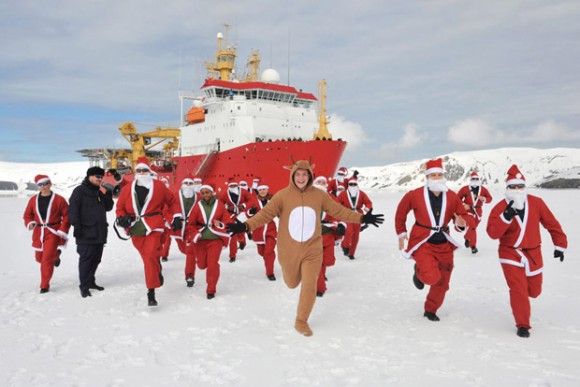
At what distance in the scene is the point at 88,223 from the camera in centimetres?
591

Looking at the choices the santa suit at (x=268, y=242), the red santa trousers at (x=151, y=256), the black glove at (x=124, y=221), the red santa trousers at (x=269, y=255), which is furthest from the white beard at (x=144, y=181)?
the red santa trousers at (x=269, y=255)

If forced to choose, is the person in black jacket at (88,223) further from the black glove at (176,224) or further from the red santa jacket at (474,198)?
the red santa jacket at (474,198)

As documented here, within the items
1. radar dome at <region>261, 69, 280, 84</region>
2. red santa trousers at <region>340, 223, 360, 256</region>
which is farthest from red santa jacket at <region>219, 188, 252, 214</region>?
radar dome at <region>261, 69, 280, 84</region>

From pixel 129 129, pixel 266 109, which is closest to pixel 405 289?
pixel 266 109

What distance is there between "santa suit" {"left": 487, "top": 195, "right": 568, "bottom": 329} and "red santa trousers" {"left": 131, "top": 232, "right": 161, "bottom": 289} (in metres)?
3.88

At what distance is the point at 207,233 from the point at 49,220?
7.54 ft

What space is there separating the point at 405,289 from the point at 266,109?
63.1 ft

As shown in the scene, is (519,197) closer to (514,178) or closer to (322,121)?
(514,178)

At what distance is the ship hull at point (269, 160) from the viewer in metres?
21.1

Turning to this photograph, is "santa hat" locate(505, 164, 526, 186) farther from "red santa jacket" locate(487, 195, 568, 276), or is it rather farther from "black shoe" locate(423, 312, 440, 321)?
"black shoe" locate(423, 312, 440, 321)

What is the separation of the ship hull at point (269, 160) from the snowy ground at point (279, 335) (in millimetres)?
14483

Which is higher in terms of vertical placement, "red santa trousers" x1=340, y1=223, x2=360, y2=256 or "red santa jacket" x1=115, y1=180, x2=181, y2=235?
"red santa jacket" x1=115, y1=180, x2=181, y2=235

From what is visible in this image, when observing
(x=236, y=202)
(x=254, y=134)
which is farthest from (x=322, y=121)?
(x=236, y=202)

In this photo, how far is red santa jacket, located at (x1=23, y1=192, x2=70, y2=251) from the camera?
5.92m
